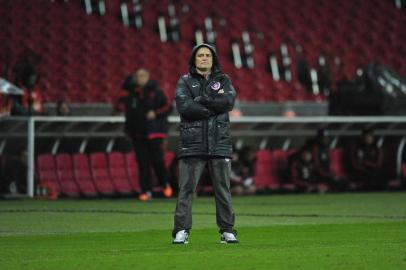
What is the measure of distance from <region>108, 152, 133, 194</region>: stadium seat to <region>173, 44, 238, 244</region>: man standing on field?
1045 cm

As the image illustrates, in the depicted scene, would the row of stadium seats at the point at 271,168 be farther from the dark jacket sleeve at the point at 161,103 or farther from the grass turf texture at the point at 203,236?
the dark jacket sleeve at the point at 161,103

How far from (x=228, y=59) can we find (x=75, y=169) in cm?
731

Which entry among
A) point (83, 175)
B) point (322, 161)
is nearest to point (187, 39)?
point (322, 161)

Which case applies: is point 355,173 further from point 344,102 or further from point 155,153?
point 155,153

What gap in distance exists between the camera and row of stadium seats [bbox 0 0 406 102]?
76.9 feet

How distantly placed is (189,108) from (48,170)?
10.4 meters

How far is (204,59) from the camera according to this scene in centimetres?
1037

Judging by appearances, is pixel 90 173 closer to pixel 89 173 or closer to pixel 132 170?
pixel 89 173

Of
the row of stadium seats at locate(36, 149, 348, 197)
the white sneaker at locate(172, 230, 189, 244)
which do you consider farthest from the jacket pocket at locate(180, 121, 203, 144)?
the row of stadium seats at locate(36, 149, 348, 197)

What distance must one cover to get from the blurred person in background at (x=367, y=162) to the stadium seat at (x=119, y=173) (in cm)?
508

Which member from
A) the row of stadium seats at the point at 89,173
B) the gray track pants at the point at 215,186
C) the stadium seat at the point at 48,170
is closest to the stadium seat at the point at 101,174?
the row of stadium seats at the point at 89,173

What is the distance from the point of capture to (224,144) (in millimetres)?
10508

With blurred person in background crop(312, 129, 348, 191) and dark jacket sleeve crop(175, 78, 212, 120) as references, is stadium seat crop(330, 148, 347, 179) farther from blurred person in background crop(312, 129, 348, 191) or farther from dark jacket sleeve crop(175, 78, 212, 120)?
dark jacket sleeve crop(175, 78, 212, 120)

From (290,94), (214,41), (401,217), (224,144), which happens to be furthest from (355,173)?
(224,144)
